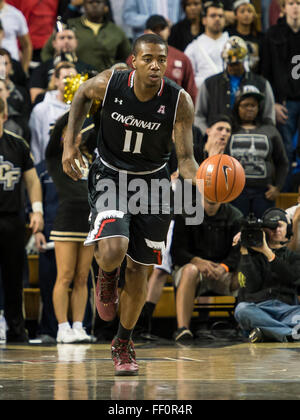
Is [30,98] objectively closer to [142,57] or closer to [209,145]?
[209,145]

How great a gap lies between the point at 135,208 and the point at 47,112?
12.7 feet

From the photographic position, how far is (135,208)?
4.86m

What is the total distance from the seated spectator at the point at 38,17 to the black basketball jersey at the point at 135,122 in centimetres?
609

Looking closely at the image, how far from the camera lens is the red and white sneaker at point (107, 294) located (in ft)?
16.4

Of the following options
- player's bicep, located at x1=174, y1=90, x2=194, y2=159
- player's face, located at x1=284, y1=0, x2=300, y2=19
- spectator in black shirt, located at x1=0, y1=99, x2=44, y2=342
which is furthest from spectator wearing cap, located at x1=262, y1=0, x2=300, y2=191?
player's bicep, located at x1=174, y1=90, x2=194, y2=159

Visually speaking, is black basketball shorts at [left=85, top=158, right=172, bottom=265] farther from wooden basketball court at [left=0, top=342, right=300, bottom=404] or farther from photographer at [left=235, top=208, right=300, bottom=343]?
photographer at [left=235, top=208, right=300, bottom=343]

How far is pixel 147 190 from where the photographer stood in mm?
4906

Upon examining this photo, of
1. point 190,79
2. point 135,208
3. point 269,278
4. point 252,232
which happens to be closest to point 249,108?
point 190,79

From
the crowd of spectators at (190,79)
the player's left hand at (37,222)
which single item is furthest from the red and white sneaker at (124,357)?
the player's left hand at (37,222)

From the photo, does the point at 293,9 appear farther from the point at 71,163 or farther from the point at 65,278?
the point at 71,163

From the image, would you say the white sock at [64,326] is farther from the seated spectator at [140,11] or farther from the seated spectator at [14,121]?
the seated spectator at [140,11]

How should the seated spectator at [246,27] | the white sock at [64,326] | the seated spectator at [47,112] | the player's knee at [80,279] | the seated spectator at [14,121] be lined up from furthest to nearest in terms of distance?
the seated spectator at [246,27] → the seated spectator at [47,112] → the seated spectator at [14,121] → the player's knee at [80,279] → the white sock at [64,326]
